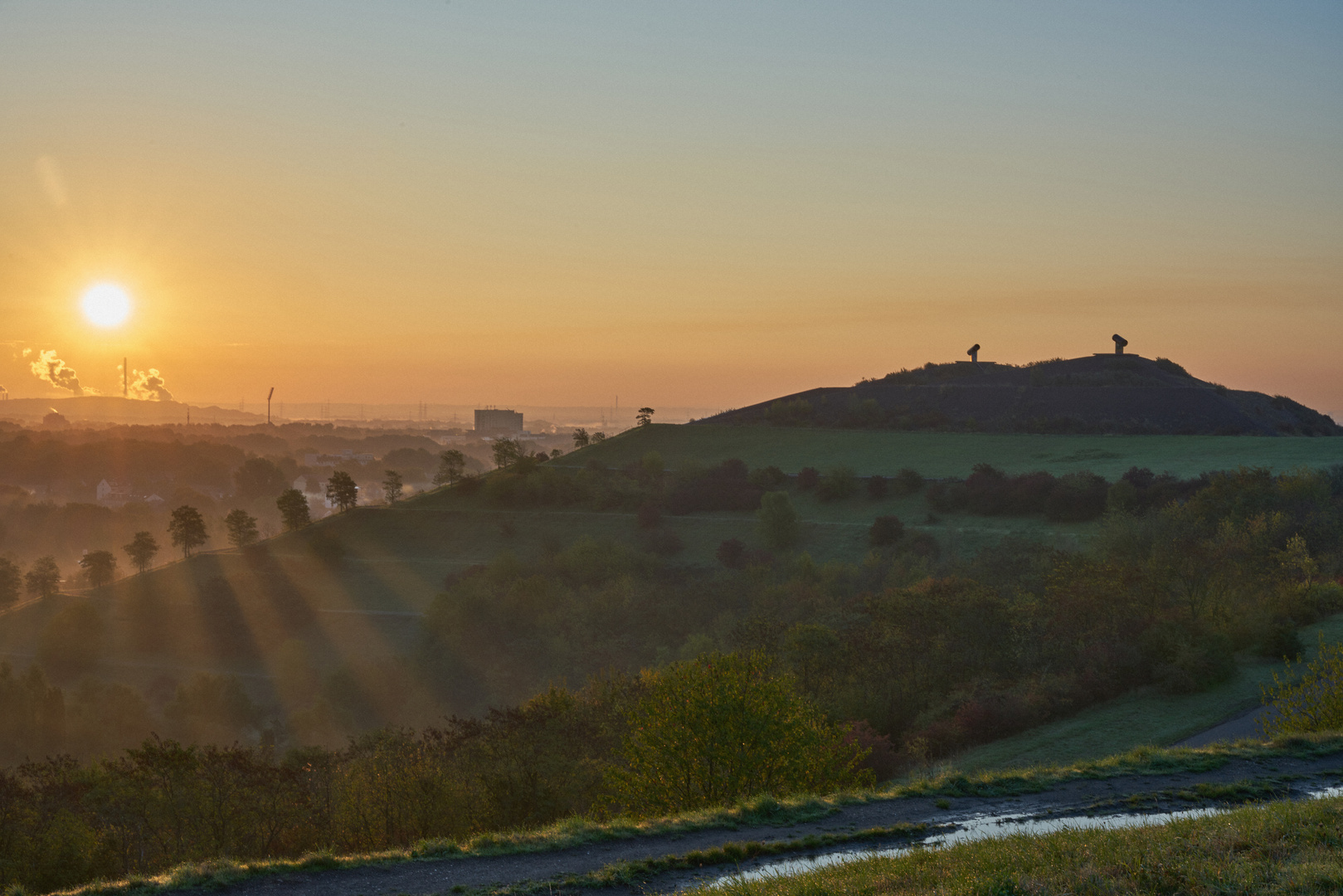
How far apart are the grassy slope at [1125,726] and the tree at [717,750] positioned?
6.95 meters

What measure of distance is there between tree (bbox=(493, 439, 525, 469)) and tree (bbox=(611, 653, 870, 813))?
9353cm

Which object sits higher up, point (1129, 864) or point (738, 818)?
point (1129, 864)

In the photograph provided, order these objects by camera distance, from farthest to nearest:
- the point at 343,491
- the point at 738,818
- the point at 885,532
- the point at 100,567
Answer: the point at 343,491
the point at 100,567
the point at 885,532
the point at 738,818

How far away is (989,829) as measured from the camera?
15805 millimetres

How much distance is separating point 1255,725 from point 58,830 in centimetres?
3265

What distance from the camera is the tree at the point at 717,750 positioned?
72.3 ft

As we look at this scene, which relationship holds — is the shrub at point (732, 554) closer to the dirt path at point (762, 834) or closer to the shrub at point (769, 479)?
the shrub at point (769, 479)

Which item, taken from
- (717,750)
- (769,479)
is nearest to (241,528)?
(769,479)

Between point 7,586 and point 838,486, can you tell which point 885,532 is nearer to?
point 838,486

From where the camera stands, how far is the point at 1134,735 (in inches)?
1130

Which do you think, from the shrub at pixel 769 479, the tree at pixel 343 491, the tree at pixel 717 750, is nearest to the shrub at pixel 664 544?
the shrub at pixel 769 479

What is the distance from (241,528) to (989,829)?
102 m

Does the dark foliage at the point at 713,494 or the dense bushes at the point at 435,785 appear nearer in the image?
the dense bushes at the point at 435,785

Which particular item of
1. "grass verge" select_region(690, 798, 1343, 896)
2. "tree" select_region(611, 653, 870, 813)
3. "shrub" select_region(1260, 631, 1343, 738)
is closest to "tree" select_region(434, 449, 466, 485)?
"tree" select_region(611, 653, 870, 813)
